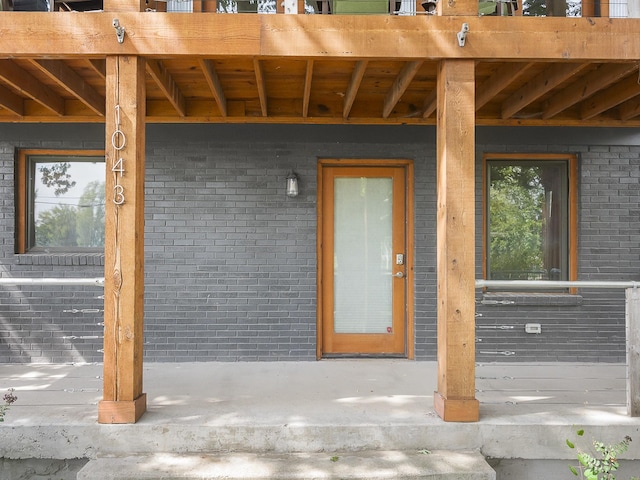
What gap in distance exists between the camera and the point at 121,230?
323cm

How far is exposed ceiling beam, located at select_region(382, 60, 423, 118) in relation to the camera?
3.59m

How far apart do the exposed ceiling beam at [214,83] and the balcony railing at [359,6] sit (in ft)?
2.17

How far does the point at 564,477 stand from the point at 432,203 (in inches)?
106

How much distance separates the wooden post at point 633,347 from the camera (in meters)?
3.32

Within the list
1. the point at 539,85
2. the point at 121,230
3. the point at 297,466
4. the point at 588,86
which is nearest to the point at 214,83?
the point at 121,230

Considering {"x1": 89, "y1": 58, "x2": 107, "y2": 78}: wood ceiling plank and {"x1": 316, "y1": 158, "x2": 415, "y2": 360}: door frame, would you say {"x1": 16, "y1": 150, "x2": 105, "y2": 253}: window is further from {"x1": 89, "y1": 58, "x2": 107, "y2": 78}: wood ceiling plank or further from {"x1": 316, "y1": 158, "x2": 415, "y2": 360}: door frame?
{"x1": 316, "y1": 158, "x2": 415, "y2": 360}: door frame

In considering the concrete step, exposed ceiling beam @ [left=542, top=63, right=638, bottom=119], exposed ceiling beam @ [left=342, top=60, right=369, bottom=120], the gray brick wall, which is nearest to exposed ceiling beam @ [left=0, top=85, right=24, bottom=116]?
the gray brick wall

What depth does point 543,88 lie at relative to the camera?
4000mm

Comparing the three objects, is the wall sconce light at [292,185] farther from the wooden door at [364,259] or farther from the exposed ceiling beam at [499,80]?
the exposed ceiling beam at [499,80]

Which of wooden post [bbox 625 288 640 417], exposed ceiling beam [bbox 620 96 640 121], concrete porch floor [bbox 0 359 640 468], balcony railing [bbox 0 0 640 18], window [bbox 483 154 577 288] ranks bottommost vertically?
concrete porch floor [bbox 0 359 640 468]

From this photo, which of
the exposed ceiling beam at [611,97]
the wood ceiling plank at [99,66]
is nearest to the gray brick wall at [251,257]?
the exposed ceiling beam at [611,97]

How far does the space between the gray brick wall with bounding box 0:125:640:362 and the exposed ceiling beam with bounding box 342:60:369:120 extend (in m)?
0.34

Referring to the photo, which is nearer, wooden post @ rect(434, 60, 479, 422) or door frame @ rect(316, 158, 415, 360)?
wooden post @ rect(434, 60, 479, 422)

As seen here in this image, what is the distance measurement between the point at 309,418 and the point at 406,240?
2.38 metres
